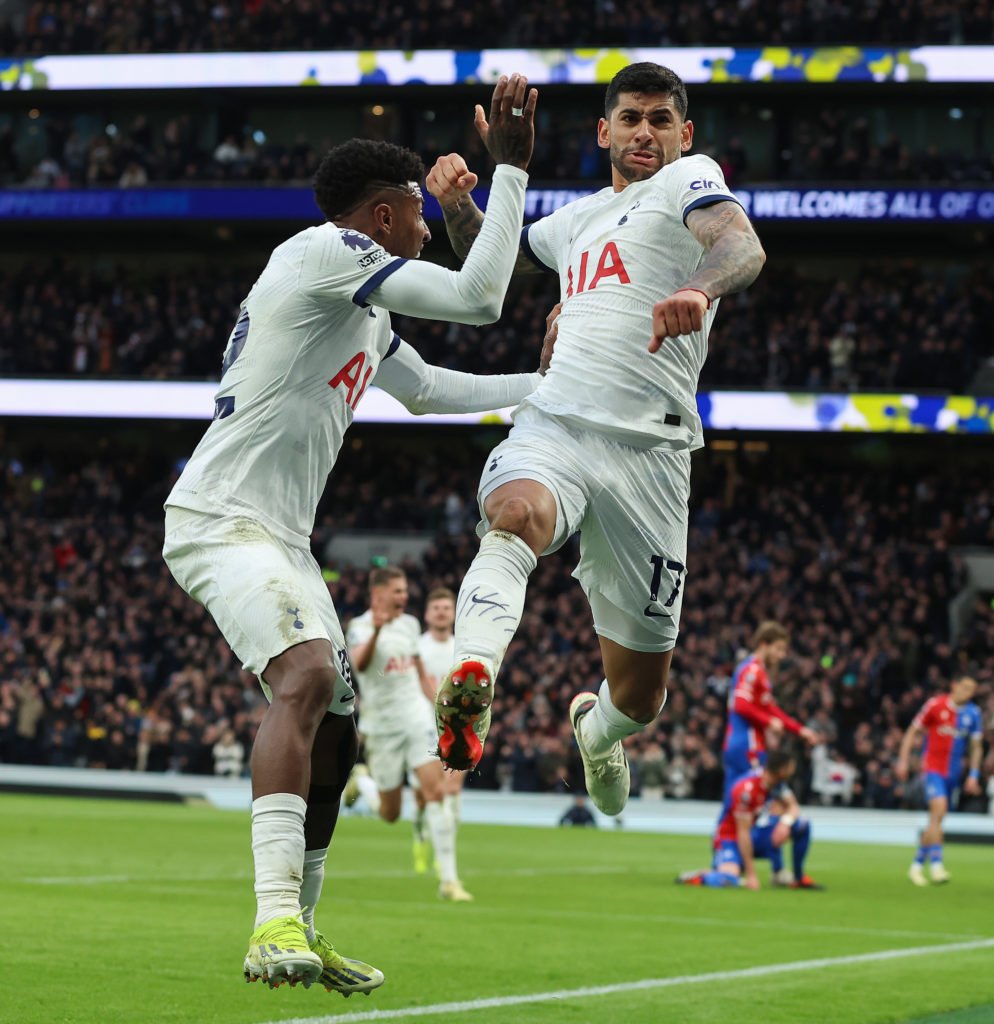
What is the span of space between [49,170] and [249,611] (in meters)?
39.7

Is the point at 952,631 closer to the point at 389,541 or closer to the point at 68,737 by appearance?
the point at 389,541

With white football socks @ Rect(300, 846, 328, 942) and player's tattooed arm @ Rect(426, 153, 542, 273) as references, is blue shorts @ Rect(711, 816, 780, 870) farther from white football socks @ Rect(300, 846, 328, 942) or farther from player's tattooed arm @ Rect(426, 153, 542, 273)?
white football socks @ Rect(300, 846, 328, 942)

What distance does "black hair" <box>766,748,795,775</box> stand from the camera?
16797 millimetres

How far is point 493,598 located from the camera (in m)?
6.09

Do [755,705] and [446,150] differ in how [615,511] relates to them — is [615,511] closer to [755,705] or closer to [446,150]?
[755,705]

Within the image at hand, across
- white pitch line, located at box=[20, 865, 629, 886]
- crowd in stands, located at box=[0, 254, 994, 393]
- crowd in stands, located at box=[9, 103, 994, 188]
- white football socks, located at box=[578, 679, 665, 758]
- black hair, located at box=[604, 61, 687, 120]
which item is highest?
crowd in stands, located at box=[9, 103, 994, 188]

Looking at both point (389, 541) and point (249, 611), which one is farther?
point (389, 541)

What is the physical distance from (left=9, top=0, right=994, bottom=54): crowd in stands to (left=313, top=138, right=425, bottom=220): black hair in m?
33.7

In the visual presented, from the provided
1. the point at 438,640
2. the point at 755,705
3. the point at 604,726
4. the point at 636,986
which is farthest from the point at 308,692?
the point at 438,640

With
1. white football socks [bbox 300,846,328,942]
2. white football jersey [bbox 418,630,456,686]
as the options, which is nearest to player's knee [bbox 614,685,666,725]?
white football socks [bbox 300,846,328,942]

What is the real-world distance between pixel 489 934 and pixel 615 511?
20.9 feet

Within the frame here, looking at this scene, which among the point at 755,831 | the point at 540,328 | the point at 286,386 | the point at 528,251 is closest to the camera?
the point at 286,386

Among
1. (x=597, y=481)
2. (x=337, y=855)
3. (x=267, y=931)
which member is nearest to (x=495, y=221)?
(x=597, y=481)

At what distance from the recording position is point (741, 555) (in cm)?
3616
